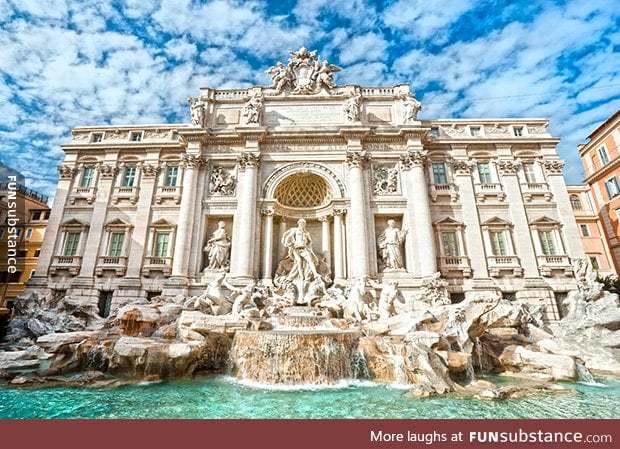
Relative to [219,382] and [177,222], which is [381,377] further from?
[177,222]

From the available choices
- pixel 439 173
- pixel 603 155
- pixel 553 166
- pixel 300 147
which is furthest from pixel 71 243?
pixel 603 155

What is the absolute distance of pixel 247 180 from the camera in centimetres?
1655

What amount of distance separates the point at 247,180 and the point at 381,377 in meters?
12.1

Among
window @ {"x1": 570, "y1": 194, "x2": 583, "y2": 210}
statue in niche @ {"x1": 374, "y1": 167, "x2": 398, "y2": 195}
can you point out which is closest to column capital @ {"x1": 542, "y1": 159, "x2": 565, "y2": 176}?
window @ {"x1": 570, "y1": 194, "x2": 583, "y2": 210}

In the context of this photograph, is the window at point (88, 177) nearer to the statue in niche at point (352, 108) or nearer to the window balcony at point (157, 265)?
the window balcony at point (157, 265)

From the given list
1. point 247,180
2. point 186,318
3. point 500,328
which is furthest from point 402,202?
point 186,318

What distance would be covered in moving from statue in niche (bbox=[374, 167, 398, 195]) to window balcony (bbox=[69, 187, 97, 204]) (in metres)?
16.6

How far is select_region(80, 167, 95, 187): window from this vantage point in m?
18.0

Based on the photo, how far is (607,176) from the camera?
63.4ft

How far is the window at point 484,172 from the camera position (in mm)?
17495

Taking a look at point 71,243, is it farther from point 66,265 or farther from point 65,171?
point 65,171

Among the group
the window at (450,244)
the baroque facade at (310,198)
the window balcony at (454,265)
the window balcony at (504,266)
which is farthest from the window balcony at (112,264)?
the window balcony at (504,266)

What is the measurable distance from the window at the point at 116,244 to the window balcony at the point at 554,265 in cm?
2266

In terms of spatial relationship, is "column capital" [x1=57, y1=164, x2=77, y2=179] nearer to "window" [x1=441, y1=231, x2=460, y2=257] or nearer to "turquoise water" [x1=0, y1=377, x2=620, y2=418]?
"turquoise water" [x1=0, y1=377, x2=620, y2=418]
